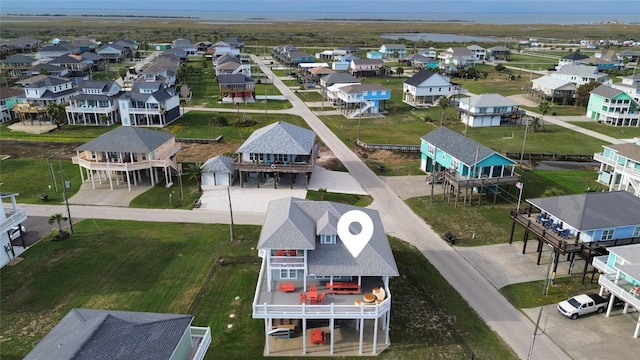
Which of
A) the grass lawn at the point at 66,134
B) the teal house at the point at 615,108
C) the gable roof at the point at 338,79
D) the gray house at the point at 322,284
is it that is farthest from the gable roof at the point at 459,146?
the grass lawn at the point at 66,134

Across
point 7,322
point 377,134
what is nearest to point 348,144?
point 377,134

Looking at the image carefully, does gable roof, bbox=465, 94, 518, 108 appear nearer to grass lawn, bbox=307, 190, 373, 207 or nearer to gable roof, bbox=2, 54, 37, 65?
grass lawn, bbox=307, 190, 373, 207

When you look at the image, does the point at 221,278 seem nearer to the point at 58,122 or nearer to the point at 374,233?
the point at 374,233

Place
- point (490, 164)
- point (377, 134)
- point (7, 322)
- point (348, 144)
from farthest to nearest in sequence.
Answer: point (377, 134) → point (348, 144) → point (490, 164) → point (7, 322)

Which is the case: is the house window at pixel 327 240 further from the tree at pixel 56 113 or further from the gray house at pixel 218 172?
the tree at pixel 56 113

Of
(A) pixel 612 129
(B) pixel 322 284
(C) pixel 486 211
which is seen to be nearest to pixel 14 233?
(B) pixel 322 284

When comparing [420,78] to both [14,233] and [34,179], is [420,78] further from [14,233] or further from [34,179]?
[14,233]

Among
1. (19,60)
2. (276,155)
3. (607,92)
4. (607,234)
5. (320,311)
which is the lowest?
(320,311)
